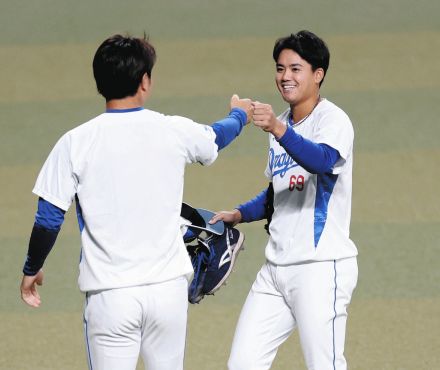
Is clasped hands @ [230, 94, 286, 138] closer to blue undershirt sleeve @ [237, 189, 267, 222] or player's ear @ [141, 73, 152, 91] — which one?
player's ear @ [141, 73, 152, 91]

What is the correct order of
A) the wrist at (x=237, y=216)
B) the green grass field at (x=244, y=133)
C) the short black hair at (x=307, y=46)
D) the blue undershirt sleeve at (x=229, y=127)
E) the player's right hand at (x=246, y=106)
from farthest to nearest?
the green grass field at (x=244, y=133) < the wrist at (x=237, y=216) < the short black hair at (x=307, y=46) < the player's right hand at (x=246, y=106) < the blue undershirt sleeve at (x=229, y=127)

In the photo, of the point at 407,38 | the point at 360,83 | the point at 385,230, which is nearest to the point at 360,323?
the point at 385,230

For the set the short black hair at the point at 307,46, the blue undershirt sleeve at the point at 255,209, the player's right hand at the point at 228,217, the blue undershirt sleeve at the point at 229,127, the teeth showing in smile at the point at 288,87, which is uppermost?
the short black hair at the point at 307,46

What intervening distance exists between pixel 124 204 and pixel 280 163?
987mm

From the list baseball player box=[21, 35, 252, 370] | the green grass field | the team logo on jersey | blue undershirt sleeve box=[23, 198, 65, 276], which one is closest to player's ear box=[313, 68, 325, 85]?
the team logo on jersey

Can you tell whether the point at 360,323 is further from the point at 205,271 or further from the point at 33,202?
the point at 33,202

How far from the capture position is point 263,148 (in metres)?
8.78

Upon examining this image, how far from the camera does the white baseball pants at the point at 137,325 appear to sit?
347 cm

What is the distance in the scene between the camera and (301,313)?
4051 mm

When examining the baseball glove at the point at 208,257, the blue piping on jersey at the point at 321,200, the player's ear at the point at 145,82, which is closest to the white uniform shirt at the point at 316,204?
the blue piping on jersey at the point at 321,200

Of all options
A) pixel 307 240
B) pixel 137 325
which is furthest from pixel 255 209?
pixel 137 325

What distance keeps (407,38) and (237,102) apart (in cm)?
658

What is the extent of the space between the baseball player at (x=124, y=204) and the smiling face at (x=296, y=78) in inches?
29.3

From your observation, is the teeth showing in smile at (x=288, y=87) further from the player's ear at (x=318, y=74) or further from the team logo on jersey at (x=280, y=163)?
the team logo on jersey at (x=280, y=163)
